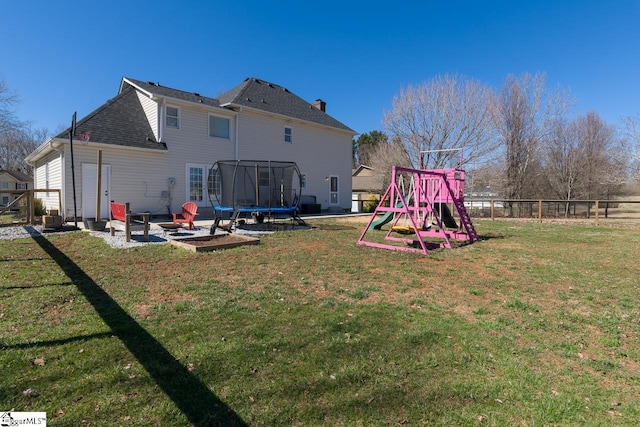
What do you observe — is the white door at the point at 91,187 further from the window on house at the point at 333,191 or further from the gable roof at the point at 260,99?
the window on house at the point at 333,191

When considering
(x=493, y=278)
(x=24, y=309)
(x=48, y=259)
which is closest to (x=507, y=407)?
(x=493, y=278)

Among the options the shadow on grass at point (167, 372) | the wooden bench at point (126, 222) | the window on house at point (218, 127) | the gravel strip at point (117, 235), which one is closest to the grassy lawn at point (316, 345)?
the shadow on grass at point (167, 372)

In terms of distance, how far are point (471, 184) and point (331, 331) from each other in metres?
24.8

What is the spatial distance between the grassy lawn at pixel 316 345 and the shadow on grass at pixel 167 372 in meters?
0.01

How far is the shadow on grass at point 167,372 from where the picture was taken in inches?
79.3

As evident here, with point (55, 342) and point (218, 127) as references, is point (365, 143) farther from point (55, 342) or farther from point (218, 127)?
point (55, 342)

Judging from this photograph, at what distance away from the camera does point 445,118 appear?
2422 centimetres

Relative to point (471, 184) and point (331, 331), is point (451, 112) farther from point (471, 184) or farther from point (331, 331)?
point (331, 331)

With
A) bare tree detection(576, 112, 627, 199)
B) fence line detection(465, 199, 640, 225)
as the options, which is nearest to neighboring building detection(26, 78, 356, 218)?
fence line detection(465, 199, 640, 225)

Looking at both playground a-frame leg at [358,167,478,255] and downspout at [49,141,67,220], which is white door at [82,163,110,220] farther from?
playground a-frame leg at [358,167,478,255]

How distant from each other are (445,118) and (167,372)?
25.5 metres

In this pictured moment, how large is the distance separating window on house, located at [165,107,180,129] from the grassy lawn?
10042 mm

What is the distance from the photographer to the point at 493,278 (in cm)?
545

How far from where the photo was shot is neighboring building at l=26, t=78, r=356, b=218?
12438mm
